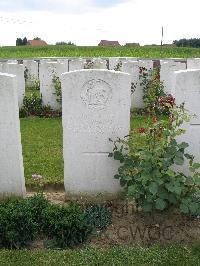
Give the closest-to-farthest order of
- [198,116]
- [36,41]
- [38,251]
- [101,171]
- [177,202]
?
1. [38,251]
2. [177,202]
3. [198,116]
4. [101,171]
5. [36,41]

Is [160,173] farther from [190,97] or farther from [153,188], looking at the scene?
[190,97]

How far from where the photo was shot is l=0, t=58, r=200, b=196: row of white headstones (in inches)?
205

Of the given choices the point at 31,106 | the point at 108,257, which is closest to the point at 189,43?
the point at 31,106

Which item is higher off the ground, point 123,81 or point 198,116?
point 123,81

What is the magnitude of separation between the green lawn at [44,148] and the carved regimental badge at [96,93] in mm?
1406

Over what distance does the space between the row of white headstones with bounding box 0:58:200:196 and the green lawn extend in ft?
2.24

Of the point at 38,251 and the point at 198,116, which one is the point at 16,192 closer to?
the point at 38,251

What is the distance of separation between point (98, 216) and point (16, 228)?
937 millimetres

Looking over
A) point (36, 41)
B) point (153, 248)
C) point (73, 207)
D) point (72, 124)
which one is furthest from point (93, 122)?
point (36, 41)

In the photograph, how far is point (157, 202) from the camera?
4441 millimetres

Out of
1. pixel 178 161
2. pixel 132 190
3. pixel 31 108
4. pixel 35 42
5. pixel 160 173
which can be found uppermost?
pixel 35 42

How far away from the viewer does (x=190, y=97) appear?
514 centimetres

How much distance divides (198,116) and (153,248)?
1.66m

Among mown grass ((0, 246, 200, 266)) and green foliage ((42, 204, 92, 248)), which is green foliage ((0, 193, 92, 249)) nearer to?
green foliage ((42, 204, 92, 248))
